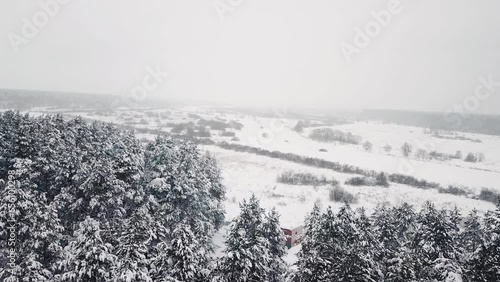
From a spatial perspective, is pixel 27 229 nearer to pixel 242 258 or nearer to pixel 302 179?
pixel 242 258

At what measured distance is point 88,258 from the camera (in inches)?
696

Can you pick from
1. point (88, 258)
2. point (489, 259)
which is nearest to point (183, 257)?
point (88, 258)

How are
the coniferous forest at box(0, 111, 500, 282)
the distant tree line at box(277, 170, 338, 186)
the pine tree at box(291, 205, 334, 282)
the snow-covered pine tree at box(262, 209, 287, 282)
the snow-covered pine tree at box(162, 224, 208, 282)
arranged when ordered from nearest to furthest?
the coniferous forest at box(0, 111, 500, 282) → the snow-covered pine tree at box(162, 224, 208, 282) → the pine tree at box(291, 205, 334, 282) → the snow-covered pine tree at box(262, 209, 287, 282) → the distant tree line at box(277, 170, 338, 186)

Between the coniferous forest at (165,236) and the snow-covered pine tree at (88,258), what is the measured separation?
0.05 m

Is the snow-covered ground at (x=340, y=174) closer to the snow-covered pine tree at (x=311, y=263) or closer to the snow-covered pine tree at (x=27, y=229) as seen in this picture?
the snow-covered pine tree at (x=311, y=263)

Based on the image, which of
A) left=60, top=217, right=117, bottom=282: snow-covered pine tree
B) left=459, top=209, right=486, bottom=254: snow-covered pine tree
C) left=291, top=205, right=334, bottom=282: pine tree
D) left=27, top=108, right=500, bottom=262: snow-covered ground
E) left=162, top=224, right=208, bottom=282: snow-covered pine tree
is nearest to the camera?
left=60, top=217, right=117, bottom=282: snow-covered pine tree

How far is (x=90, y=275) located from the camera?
681 inches

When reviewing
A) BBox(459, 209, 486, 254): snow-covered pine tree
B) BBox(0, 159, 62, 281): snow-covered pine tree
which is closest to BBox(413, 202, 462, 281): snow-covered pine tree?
BBox(459, 209, 486, 254): snow-covered pine tree

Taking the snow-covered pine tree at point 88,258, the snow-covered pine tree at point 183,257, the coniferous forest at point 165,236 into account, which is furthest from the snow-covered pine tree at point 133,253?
the snow-covered pine tree at point 183,257

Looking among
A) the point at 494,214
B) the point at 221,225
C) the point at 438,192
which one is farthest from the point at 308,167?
the point at 494,214

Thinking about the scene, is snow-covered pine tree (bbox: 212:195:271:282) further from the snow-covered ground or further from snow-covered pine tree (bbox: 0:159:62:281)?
the snow-covered ground

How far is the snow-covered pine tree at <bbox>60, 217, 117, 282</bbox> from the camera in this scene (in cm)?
1744

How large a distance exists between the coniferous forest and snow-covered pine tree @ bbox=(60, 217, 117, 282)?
0.16 ft

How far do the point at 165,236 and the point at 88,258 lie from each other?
6720mm
